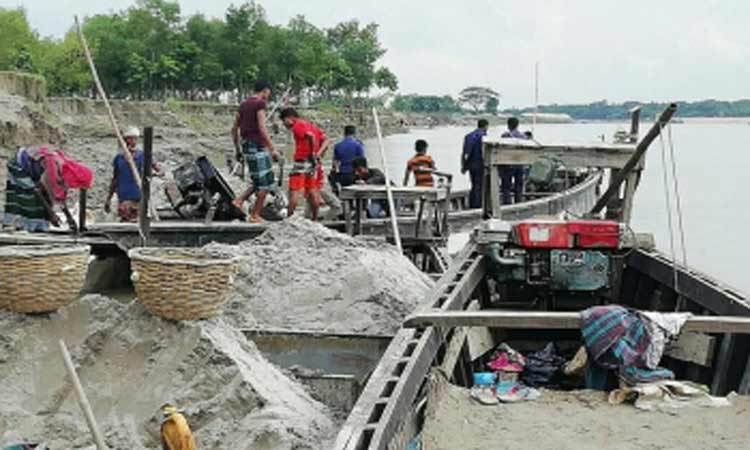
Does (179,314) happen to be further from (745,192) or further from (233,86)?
(233,86)

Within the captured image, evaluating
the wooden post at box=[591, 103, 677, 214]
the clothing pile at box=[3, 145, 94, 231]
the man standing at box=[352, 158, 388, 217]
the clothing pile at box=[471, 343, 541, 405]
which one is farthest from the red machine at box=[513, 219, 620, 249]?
the man standing at box=[352, 158, 388, 217]

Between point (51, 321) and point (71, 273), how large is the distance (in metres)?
0.32

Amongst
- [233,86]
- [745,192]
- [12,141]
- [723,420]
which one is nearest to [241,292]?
[723,420]

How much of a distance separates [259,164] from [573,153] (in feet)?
11.9

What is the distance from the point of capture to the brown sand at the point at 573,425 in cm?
432

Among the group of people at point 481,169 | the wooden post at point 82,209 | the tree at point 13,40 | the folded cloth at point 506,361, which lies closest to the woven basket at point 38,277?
the folded cloth at point 506,361

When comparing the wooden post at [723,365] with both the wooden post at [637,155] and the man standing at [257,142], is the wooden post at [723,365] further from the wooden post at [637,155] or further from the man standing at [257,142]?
the man standing at [257,142]

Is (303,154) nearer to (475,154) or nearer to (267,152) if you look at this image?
(267,152)

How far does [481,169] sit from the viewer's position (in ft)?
44.2

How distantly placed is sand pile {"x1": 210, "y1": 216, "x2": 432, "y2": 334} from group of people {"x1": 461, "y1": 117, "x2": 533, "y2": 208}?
5.35 metres

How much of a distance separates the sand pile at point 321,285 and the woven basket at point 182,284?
59.2 inches

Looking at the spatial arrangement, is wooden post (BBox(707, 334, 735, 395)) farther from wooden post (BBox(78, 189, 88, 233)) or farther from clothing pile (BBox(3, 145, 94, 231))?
wooden post (BBox(78, 189, 88, 233))

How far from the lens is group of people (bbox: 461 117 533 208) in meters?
13.4

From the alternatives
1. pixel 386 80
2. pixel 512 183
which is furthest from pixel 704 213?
pixel 386 80
